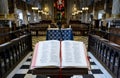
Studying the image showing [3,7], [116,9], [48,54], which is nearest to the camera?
[48,54]

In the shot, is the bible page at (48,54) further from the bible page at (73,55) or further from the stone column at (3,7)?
the stone column at (3,7)

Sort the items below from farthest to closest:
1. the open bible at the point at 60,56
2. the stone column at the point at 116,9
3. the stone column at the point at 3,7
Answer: the stone column at the point at 116,9 < the stone column at the point at 3,7 < the open bible at the point at 60,56

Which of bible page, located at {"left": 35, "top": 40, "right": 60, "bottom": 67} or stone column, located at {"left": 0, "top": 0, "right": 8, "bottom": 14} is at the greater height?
stone column, located at {"left": 0, "top": 0, "right": 8, "bottom": 14}

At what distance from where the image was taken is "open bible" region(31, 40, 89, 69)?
1455 millimetres

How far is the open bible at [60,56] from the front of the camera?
4.77 ft

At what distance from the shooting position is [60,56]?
1.57 m

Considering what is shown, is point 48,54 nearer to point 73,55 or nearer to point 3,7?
point 73,55

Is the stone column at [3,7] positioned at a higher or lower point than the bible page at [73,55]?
higher

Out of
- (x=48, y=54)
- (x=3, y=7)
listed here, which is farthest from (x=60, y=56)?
(x=3, y=7)

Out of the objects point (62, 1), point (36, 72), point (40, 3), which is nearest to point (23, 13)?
point (62, 1)

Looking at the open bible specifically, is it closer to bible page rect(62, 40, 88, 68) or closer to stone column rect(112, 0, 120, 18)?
bible page rect(62, 40, 88, 68)

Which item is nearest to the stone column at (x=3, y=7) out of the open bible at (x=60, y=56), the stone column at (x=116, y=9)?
the stone column at (x=116, y=9)

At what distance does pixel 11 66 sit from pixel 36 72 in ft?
8.72

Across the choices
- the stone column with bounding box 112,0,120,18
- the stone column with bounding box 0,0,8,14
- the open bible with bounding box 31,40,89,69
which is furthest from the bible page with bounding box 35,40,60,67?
the stone column with bounding box 112,0,120,18
